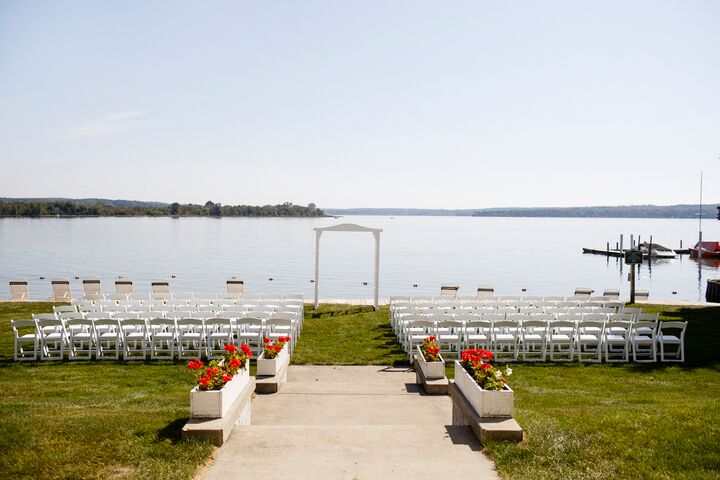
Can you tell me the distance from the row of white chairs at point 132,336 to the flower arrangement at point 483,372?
592 cm

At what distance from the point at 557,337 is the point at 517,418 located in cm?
600

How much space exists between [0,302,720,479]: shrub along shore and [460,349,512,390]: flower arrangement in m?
0.60

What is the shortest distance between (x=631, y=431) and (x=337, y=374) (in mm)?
5913

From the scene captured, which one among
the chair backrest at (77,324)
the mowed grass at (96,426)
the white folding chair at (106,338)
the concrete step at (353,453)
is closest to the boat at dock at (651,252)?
the white folding chair at (106,338)

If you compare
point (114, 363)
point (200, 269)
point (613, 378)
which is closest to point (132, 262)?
point (200, 269)

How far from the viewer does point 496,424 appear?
21.8 feet

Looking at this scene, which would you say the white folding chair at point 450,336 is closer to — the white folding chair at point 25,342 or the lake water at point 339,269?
the white folding chair at point 25,342

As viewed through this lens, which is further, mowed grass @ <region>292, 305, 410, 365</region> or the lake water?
the lake water

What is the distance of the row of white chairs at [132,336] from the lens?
12.6m

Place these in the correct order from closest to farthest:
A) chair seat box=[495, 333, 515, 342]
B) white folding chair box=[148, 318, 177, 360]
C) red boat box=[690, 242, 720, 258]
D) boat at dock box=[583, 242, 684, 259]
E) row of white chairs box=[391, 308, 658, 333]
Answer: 1. white folding chair box=[148, 318, 177, 360]
2. chair seat box=[495, 333, 515, 342]
3. row of white chairs box=[391, 308, 658, 333]
4. red boat box=[690, 242, 720, 258]
5. boat at dock box=[583, 242, 684, 259]

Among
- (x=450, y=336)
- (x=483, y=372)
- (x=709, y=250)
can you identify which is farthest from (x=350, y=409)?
(x=709, y=250)

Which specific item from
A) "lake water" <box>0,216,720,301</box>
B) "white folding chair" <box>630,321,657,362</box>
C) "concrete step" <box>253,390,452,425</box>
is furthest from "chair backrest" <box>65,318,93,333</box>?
"lake water" <box>0,216,720,301</box>

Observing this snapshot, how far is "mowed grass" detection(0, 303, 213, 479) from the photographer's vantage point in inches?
225

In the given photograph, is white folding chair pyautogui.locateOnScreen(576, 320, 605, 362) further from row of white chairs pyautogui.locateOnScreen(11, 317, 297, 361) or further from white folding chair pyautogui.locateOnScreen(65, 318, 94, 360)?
white folding chair pyautogui.locateOnScreen(65, 318, 94, 360)
